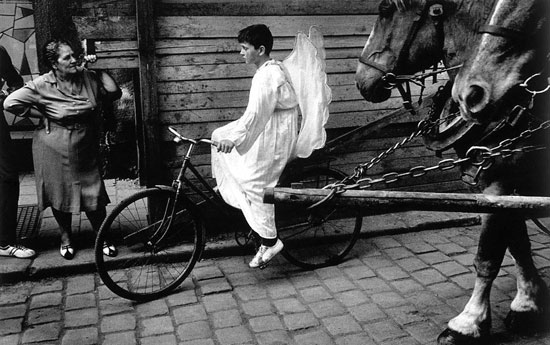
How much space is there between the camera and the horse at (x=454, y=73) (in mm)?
3623

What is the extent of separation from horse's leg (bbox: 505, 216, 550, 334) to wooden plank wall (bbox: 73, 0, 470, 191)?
91.5 inches

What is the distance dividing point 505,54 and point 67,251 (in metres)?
4.14

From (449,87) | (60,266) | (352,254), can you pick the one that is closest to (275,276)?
(352,254)

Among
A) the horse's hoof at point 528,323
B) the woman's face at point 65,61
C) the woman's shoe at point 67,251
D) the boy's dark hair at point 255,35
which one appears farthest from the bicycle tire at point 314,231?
the woman's face at point 65,61

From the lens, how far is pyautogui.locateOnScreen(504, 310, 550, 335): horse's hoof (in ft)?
13.5

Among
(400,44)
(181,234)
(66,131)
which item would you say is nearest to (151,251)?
(181,234)

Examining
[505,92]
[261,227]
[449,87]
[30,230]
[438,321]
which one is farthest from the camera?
[30,230]

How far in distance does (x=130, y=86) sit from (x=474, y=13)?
5554 mm

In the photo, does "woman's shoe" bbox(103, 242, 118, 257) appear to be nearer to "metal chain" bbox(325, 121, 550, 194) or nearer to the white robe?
the white robe

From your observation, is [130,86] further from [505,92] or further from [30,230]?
[505,92]

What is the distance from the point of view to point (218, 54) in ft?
17.9

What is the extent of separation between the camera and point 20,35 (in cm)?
777

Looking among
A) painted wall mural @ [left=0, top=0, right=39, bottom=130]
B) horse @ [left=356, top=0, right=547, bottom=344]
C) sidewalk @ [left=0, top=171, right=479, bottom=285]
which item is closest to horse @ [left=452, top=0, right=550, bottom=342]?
horse @ [left=356, top=0, right=547, bottom=344]

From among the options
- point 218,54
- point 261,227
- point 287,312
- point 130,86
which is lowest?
point 287,312
